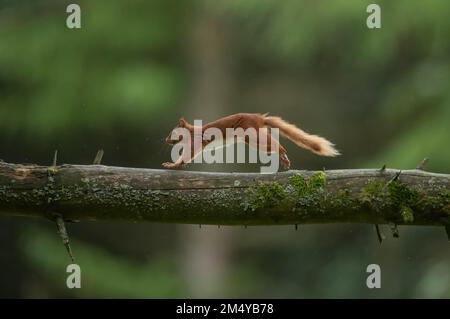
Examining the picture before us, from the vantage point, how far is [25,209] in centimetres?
379

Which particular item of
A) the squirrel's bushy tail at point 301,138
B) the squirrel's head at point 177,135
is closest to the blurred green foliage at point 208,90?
the squirrel's bushy tail at point 301,138

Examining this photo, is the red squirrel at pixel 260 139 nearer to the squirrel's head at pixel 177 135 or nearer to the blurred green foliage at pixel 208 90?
the squirrel's head at pixel 177 135

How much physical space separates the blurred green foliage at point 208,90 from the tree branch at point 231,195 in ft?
13.6

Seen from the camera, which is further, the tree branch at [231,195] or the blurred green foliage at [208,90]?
the blurred green foliage at [208,90]

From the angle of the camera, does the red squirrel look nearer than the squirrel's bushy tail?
Yes

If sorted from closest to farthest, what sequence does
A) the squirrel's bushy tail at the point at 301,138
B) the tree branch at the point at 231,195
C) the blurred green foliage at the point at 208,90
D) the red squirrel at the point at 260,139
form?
the tree branch at the point at 231,195, the red squirrel at the point at 260,139, the squirrel's bushy tail at the point at 301,138, the blurred green foliage at the point at 208,90

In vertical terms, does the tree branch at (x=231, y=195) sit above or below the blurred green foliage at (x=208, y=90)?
below

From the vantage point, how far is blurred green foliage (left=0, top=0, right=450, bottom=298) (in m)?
8.98

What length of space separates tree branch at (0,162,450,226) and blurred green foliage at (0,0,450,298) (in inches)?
163

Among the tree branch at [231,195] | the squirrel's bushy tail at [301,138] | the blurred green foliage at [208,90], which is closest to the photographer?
the tree branch at [231,195]

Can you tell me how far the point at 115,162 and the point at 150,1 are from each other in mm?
1954

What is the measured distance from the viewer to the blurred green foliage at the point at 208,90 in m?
8.98

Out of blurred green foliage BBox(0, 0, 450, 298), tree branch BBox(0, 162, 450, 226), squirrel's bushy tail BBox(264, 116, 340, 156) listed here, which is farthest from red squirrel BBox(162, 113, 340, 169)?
blurred green foliage BBox(0, 0, 450, 298)

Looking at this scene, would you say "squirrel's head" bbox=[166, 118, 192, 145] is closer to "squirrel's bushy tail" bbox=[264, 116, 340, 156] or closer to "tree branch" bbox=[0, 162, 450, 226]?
"squirrel's bushy tail" bbox=[264, 116, 340, 156]
